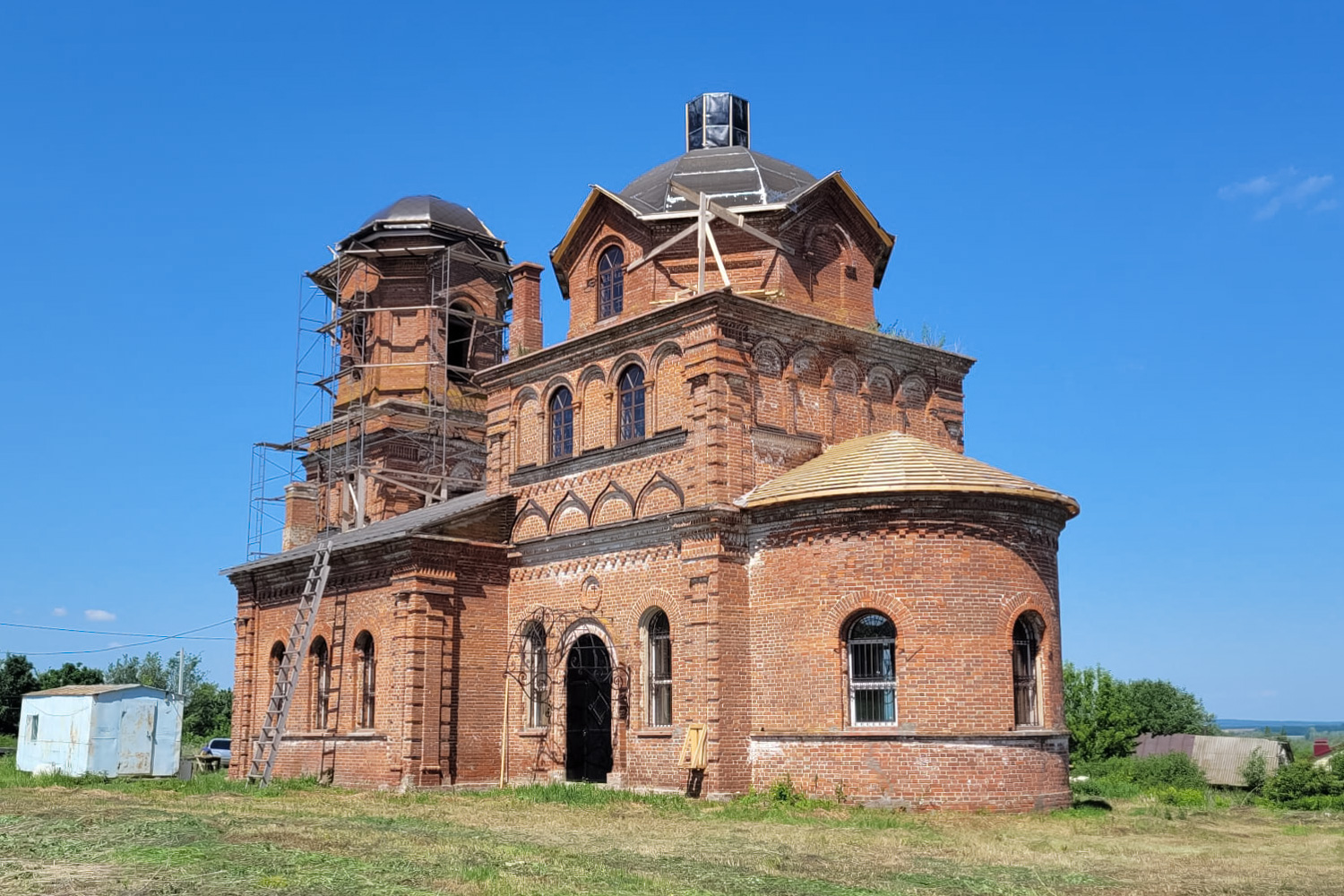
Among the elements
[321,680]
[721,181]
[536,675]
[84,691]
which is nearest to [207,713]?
[84,691]

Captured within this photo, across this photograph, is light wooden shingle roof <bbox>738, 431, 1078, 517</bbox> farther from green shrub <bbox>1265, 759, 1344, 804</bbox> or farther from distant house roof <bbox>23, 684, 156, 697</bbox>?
distant house roof <bbox>23, 684, 156, 697</bbox>

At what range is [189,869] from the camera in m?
12.0

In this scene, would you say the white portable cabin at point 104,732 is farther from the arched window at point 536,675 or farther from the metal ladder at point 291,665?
the arched window at point 536,675

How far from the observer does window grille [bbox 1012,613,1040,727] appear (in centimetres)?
2023

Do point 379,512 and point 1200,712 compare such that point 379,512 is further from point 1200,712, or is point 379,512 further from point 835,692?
point 1200,712

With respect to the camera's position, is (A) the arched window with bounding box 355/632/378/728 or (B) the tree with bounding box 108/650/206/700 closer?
(A) the arched window with bounding box 355/632/378/728

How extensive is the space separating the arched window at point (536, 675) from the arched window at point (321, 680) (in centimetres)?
482

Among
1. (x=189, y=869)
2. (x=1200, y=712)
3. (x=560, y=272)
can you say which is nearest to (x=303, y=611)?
(x=560, y=272)

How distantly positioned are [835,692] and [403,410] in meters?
17.5

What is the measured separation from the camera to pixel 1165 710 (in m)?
44.4

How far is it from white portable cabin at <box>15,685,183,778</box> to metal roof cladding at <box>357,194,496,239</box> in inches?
529

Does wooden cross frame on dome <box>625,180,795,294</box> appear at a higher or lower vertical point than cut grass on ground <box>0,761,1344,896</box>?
higher

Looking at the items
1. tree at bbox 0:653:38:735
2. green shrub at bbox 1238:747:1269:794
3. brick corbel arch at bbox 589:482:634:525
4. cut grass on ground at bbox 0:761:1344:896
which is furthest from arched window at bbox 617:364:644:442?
tree at bbox 0:653:38:735

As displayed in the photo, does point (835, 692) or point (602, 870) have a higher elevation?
point (835, 692)
